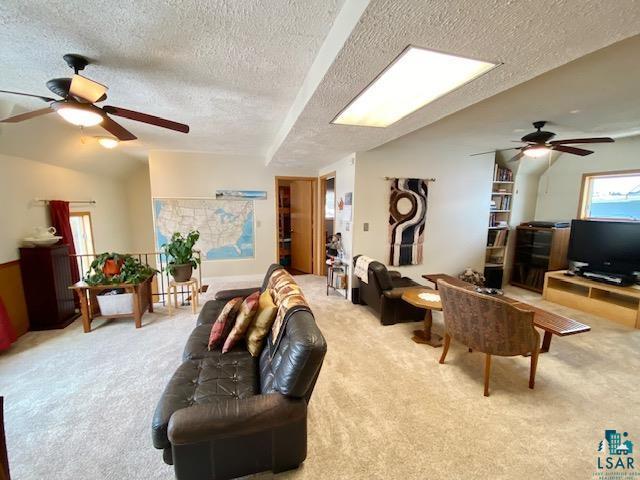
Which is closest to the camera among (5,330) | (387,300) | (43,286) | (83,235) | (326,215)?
(5,330)

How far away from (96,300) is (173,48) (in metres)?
3.32

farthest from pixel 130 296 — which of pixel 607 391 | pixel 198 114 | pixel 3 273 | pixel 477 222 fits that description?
pixel 477 222

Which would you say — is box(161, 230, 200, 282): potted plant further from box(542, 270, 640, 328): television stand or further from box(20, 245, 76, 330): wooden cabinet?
box(542, 270, 640, 328): television stand

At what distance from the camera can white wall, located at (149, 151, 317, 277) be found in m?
4.70

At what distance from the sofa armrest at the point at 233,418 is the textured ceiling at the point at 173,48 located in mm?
1970

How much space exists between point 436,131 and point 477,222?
2.09m

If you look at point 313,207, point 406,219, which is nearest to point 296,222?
point 313,207

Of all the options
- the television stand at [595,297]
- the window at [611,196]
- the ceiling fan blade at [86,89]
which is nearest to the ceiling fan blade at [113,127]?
the ceiling fan blade at [86,89]

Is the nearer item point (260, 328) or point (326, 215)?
point (260, 328)

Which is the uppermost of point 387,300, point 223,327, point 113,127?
point 113,127

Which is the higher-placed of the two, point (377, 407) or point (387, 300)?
point (387, 300)

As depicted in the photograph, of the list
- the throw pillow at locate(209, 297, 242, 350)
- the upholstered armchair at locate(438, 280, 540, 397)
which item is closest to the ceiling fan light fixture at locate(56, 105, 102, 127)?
the throw pillow at locate(209, 297, 242, 350)

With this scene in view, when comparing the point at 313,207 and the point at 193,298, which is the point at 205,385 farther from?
the point at 313,207

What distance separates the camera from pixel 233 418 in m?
1.29
